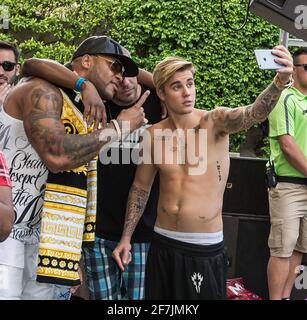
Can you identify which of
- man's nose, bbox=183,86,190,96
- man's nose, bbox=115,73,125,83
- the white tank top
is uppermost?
man's nose, bbox=115,73,125,83

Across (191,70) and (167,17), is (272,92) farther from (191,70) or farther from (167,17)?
(167,17)

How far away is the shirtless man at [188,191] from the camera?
3404mm

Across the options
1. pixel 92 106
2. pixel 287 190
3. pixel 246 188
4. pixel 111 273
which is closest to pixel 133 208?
pixel 111 273

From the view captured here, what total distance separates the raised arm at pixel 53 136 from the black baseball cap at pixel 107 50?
1.37 feet

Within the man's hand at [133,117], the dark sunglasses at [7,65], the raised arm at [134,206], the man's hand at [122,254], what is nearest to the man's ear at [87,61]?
the man's hand at [133,117]

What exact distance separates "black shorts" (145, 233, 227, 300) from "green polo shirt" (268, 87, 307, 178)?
159cm

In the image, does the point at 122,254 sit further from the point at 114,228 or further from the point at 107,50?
the point at 107,50

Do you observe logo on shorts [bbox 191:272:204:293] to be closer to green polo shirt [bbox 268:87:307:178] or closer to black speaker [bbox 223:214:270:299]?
green polo shirt [bbox 268:87:307:178]

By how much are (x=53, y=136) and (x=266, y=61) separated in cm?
97

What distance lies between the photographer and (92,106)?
10.4 feet

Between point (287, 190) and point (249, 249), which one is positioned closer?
point (287, 190)

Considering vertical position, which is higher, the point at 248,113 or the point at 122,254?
the point at 248,113

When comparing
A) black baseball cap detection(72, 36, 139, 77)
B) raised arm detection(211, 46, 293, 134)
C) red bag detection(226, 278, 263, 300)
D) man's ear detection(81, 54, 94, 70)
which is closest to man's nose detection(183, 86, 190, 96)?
raised arm detection(211, 46, 293, 134)

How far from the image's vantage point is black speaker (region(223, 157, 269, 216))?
5.42m
